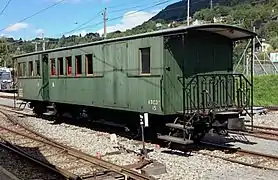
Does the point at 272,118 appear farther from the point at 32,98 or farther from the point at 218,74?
the point at 32,98

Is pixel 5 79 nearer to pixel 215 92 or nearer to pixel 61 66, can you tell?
pixel 61 66

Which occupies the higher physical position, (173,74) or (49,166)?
(173,74)

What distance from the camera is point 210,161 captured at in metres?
10.0

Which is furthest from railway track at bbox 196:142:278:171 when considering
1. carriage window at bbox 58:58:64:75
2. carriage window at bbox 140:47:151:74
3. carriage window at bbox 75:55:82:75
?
carriage window at bbox 58:58:64:75

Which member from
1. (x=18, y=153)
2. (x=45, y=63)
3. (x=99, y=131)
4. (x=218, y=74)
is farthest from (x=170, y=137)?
(x=45, y=63)

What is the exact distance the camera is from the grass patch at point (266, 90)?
25522 millimetres

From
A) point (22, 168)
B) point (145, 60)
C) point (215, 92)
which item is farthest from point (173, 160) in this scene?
point (22, 168)

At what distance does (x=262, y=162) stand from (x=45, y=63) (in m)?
12.6

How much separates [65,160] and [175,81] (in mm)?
3617

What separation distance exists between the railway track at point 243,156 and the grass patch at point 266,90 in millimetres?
13966

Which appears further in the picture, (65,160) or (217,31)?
(217,31)

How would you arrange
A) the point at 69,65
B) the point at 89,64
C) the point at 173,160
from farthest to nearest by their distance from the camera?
1. the point at 69,65
2. the point at 89,64
3. the point at 173,160

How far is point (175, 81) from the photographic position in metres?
11.5

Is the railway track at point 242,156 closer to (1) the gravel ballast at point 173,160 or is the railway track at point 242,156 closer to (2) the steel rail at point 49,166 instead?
(1) the gravel ballast at point 173,160
